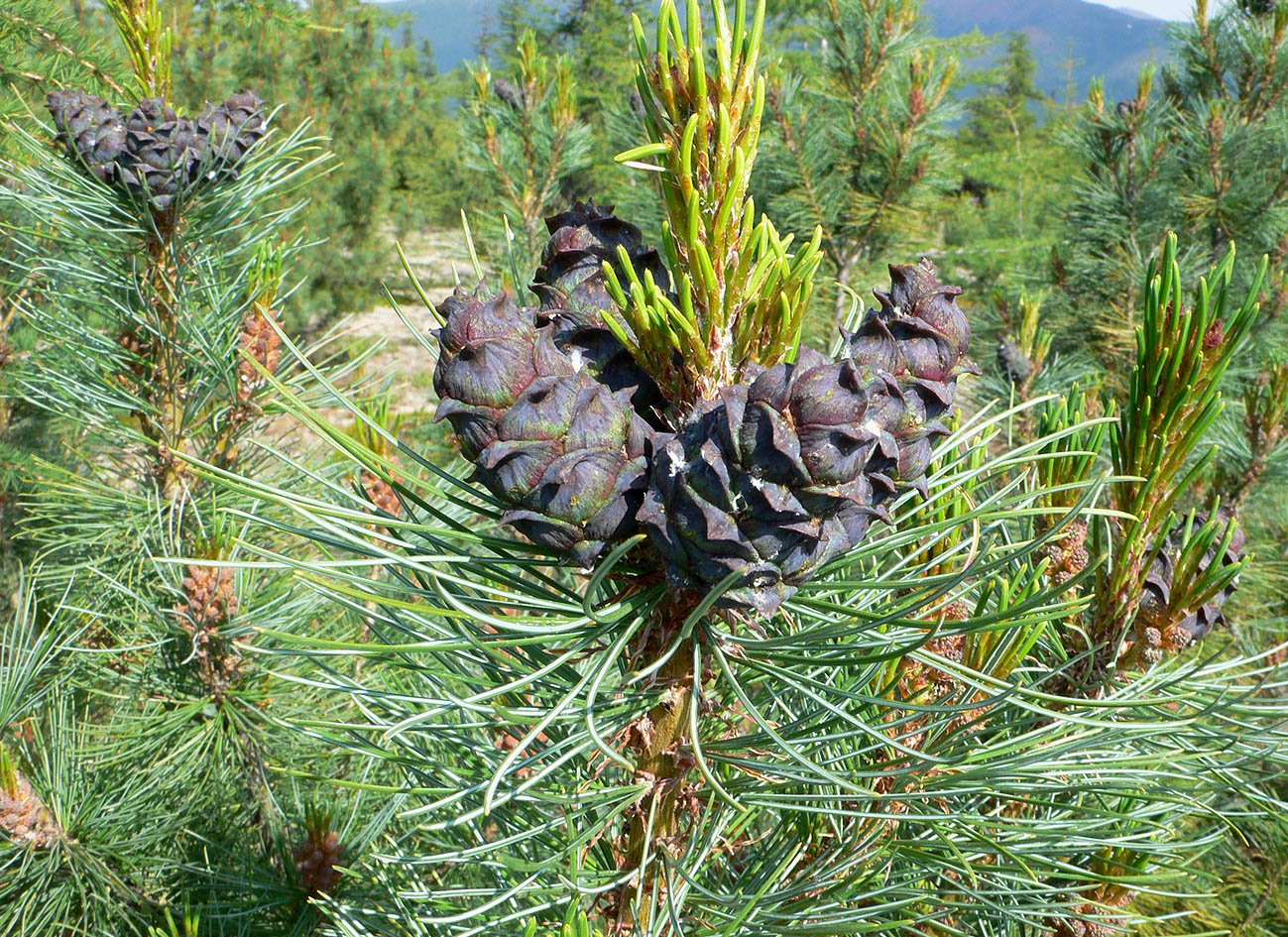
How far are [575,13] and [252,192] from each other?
1224 cm

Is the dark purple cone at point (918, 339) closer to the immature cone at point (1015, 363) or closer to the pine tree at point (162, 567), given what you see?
the pine tree at point (162, 567)

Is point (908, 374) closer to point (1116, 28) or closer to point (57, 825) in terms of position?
point (57, 825)

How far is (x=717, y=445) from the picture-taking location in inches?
21.2

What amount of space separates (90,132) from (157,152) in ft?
0.43

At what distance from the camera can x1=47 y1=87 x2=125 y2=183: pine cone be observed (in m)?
1.43

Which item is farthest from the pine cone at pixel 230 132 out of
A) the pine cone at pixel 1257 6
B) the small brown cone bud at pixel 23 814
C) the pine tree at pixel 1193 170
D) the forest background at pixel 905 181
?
the pine cone at pixel 1257 6

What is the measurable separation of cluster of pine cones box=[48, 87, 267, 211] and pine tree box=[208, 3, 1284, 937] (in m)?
1.04

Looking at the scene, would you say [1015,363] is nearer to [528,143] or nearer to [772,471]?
[772,471]

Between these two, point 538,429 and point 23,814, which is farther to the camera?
point 23,814

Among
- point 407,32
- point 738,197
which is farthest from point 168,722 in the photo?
point 407,32

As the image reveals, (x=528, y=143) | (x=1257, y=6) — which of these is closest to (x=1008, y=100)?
(x=1257, y=6)

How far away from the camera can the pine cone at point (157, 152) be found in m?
1.41

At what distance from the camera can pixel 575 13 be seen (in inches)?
476

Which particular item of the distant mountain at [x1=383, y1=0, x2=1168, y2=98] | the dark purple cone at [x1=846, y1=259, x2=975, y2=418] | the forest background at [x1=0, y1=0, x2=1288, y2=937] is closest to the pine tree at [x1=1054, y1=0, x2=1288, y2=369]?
the forest background at [x1=0, y1=0, x2=1288, y2=937]
